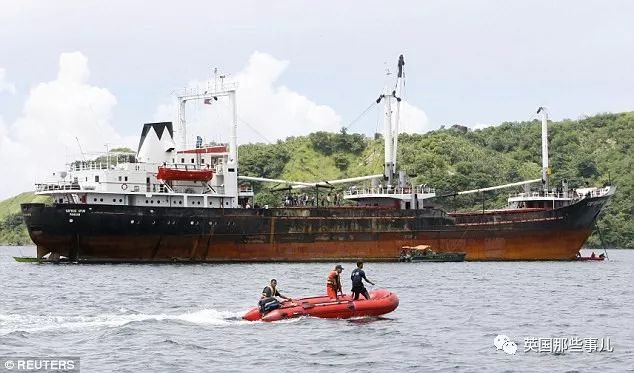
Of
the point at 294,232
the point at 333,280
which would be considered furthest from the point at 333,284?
the point at 294,232

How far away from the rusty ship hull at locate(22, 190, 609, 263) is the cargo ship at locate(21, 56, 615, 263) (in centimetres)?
8

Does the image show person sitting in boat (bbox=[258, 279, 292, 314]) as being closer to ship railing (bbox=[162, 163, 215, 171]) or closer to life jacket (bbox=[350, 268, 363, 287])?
life jacket (bbox=[350, 268, 363, 287])

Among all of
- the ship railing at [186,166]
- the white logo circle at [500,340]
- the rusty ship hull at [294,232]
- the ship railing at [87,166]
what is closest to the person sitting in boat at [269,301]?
the white logo circle at [500,340]

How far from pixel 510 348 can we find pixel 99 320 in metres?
15.0

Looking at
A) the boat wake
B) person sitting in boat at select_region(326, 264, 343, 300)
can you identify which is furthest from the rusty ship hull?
person sitting in boat at select_region(326, 264, 343, 300)

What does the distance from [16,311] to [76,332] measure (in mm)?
7666

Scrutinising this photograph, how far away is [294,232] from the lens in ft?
261

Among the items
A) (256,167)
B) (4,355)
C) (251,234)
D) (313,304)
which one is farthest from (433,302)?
(256,167)

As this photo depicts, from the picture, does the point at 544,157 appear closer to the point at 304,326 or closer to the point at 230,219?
the point at 230,219

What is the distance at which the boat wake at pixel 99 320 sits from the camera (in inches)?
1422

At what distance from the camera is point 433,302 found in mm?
46250

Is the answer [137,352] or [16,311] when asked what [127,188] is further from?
[137,352]

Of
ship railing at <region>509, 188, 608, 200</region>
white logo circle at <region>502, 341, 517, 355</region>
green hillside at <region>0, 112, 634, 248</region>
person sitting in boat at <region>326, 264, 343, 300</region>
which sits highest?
green hillside at <region>0, 112, 634, 248</region>

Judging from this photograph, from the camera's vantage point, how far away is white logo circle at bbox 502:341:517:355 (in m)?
31.9
